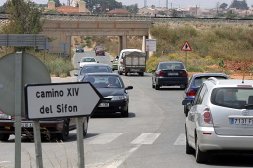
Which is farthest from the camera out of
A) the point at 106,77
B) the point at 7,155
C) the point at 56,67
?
the point at 56,67

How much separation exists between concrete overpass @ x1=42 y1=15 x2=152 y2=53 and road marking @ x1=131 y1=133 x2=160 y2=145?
8206 centimetres

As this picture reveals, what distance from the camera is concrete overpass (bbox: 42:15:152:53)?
10388 cm

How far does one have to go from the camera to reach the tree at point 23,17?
77562 millimetres

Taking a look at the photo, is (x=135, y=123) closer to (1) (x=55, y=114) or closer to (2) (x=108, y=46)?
(1) (x=55, y=114)

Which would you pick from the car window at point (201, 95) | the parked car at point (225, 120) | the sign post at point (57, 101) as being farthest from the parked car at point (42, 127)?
the sign post at point (57, 101)

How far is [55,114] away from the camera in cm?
856

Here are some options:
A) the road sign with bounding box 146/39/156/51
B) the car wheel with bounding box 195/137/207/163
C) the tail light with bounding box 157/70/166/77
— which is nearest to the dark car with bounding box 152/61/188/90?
the tail light with bounding box 157/70/166/77

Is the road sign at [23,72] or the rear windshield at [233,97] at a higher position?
the road sign at [23,72]

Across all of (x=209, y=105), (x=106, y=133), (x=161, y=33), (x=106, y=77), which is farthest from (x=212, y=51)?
(x=209, y=105)

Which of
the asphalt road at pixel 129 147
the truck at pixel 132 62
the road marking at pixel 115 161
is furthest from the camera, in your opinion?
Answer: the truck at pixel 132 62

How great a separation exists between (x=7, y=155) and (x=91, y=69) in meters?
22.6

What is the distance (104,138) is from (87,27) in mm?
85938

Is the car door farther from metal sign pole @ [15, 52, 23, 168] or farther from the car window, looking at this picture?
metal sign pole @ [15, 52, 23, 168]

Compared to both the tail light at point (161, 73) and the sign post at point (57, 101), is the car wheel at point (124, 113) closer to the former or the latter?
the sign post at point (57, 101)
